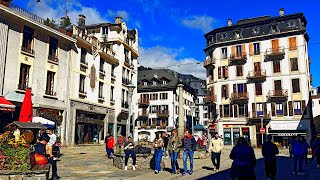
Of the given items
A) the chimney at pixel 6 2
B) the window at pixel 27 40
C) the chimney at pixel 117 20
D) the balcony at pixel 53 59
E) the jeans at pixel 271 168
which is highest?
the chimney at pixel 117 20

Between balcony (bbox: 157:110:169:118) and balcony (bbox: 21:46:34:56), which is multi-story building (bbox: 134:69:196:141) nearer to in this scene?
balcony (bbox: 157:110:169:118)

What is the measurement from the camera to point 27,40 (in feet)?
83.7

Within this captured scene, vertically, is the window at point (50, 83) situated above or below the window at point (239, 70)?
below

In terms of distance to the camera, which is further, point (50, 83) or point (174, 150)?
point (50, 83)

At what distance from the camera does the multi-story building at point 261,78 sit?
42219mm

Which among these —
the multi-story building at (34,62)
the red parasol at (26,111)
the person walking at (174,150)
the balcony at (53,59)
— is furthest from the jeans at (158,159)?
the balcony at (53,59)

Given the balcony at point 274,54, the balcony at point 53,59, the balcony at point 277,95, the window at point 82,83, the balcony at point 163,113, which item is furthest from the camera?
the balcony at point 163,113

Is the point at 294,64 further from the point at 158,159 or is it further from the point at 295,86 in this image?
the point at 158,159

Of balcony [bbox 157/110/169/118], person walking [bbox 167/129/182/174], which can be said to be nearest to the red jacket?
person walking [bbox 167/129/182/174]

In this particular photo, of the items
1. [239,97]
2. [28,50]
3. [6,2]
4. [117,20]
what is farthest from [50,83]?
[239,97]

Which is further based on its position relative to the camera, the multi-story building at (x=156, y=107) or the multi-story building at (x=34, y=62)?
the multi-story building at (x=156, y=107)

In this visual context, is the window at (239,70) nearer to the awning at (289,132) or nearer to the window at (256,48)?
→ the window at (256,48)

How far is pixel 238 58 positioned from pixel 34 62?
1181 inches

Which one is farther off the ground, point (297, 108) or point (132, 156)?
point (297, 108)
